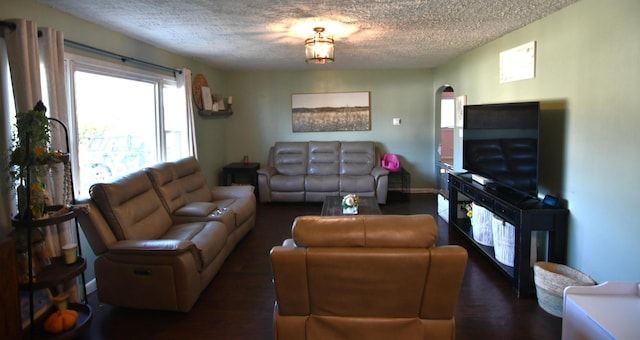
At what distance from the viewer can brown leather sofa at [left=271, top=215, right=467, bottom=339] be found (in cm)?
191

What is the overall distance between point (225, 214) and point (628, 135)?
3.15m

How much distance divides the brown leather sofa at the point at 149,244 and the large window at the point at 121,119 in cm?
30

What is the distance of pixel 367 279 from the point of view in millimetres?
1943

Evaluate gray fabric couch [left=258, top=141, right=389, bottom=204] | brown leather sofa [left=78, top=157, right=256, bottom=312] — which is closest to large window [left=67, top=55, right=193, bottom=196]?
brown leather sofa [left=78, top=157, right=256, bottom=312]

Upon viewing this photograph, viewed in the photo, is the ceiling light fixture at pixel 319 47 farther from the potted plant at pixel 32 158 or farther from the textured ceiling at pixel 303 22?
the potted plant at pixel 32 158

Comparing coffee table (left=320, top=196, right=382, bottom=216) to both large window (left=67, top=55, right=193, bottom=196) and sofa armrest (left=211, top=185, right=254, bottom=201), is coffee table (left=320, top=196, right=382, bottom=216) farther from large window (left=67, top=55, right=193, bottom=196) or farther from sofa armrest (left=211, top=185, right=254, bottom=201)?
A: large window (left=67, top=55, right=193, bottom=196)

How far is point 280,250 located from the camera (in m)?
1.94

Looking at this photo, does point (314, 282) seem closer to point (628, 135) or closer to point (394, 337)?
point (394, 337)

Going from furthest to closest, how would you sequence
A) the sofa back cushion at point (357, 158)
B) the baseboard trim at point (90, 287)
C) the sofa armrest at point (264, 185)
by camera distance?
1. the sofa back cushion at point (357, 158)
2. the sofa armrest at point (264, 185)
3. the baseboard trim at point (90, 287)

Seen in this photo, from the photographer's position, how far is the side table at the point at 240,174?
6.39 meters

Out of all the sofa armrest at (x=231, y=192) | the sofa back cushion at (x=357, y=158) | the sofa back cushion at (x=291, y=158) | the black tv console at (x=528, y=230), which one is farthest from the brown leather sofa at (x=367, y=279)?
the sofa back cushion at (x=291, y=158)

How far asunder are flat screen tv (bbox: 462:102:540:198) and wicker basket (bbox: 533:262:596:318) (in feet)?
1.94

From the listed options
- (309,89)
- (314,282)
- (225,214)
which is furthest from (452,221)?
(309,89)

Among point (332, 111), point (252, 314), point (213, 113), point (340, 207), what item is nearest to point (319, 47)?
point (340, 207)
